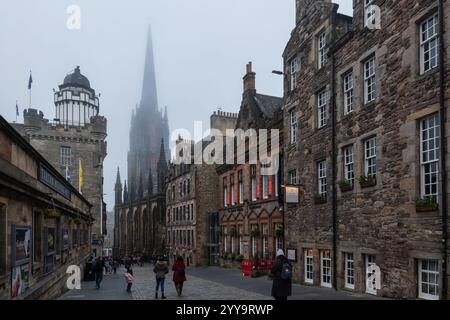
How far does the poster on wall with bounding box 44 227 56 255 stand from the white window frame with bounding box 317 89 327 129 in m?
12.2

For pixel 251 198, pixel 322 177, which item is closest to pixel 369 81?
pixel 322 177

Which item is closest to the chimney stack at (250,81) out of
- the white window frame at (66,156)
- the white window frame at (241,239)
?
the white window frame at (241,239)

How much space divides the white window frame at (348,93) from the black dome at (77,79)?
46.7 m

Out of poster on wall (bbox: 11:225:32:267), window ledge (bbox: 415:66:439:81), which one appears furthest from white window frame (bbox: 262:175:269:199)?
poster on wall (bbox: 11:225:32:267)

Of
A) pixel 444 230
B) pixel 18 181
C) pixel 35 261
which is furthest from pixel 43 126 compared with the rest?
pixel 444 230

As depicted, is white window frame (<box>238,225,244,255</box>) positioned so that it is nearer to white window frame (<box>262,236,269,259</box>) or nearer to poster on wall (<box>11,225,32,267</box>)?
white window frame (<box>262,236,269,259</box>)

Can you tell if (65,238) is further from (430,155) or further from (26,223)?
(430,155)

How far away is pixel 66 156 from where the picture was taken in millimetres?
48219

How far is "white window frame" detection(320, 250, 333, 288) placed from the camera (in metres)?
18.5

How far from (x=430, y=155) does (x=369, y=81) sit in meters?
4.62

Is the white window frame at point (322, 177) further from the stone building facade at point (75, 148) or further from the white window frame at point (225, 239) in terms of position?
the stone building facade at point (75, 148)

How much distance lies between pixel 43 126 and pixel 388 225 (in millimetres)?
42274

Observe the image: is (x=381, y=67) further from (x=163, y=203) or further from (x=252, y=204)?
(x=163, y=203)

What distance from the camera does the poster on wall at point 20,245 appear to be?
9.73 meters
